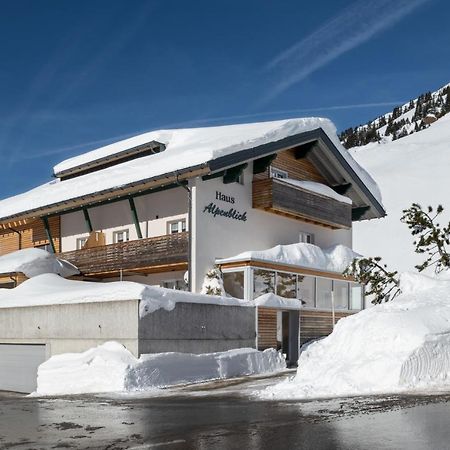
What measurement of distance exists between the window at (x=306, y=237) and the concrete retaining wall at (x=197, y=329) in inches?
308

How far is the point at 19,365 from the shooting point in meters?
21.4

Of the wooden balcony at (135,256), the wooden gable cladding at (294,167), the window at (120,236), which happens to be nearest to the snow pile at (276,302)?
the wooden balcony at (135,256)

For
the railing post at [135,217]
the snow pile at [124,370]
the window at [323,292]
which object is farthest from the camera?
the window at [323,292]

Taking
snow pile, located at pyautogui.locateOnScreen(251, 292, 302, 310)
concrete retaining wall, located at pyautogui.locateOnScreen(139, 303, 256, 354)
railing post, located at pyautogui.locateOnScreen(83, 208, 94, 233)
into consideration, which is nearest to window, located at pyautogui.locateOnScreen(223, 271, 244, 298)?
snow pile, located at pyautogui.locateOnScreen(251, 292, 302, 310)

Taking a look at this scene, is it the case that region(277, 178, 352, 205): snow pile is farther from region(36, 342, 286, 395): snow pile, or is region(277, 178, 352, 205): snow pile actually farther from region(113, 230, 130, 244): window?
A: region(36, 342, 286, 395): snow pile

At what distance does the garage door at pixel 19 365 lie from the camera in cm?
2084

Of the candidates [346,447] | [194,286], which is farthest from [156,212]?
[346,447]

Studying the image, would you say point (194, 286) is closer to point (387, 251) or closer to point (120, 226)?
point (120, 226)

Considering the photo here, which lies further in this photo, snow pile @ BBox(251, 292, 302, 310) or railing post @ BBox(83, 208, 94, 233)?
railing post @ BBox(83, 208, 94, 233)

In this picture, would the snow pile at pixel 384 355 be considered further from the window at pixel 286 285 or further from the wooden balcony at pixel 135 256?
the wooden balcony at pixel 135 256

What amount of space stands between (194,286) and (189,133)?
8.76m

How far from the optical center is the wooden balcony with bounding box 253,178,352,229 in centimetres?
2617

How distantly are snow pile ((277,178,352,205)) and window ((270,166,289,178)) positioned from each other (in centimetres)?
38

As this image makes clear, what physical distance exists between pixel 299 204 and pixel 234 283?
5.21 meters
